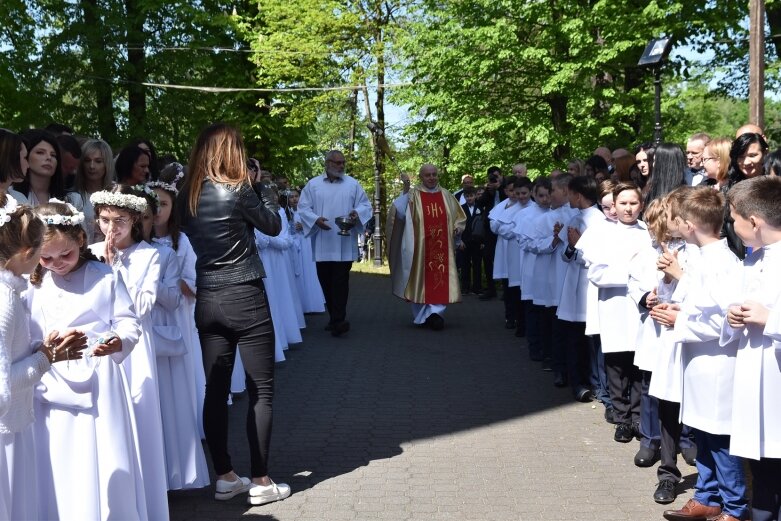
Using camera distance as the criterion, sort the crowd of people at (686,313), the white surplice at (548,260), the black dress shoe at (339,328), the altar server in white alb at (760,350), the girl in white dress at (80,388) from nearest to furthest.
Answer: the girl in white dress at (80,388) < the altar server in white alb at (760,350) < the crowd of people at (686,313) < the white surplice at (548,260) < the black dress shoe at (339,328)

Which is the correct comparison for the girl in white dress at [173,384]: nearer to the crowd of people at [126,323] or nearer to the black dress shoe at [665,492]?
the crowd of people at [126,323]

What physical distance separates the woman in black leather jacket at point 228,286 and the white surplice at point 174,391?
0.13 m

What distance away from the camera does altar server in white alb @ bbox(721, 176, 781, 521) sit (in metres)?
4.92

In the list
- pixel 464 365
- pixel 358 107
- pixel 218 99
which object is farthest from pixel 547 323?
pixel 358 107

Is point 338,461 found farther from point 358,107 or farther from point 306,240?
point 358,107

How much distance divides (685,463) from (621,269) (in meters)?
1.40

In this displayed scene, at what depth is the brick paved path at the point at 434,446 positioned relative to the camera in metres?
6.23

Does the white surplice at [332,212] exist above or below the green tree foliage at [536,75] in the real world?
below

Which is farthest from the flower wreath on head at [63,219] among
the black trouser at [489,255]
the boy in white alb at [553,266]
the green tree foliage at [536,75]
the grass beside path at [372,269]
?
the grass beside path at [372,269]

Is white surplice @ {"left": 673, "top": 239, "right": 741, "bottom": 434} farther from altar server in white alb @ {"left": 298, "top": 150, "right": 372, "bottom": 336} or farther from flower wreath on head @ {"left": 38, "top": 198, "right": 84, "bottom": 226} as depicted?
altar server in white alb @ {"left": 298, "top": 150, "right": 372, "bottom": 336}

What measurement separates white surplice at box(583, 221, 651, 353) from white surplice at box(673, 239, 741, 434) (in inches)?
73.9

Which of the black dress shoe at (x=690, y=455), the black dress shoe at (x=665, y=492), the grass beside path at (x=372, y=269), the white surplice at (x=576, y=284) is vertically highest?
the white surplice at (x=576, y=284)

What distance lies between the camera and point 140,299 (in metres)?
5.80

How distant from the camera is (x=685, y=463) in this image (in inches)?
286
